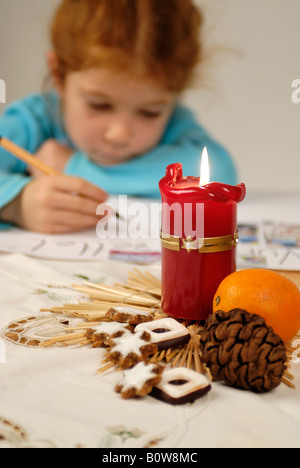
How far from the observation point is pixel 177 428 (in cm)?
31

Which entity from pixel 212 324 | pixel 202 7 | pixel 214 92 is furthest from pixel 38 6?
pixel 212 324

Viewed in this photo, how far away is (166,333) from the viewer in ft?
1.32

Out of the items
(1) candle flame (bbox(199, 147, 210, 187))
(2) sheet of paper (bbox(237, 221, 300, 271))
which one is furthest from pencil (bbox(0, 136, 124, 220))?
(1) candle flame (bbox(199, 147, 210, 187))

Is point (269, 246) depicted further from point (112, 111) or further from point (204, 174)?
point (112, 111)

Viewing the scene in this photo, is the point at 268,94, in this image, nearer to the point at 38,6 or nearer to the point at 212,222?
the point at 38,6

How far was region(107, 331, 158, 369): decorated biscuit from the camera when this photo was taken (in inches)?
Answer: 14.7

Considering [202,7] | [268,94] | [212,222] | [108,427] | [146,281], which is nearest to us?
[108,427]

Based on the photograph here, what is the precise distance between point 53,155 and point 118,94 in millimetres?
304

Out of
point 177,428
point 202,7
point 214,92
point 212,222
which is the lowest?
point 177,428

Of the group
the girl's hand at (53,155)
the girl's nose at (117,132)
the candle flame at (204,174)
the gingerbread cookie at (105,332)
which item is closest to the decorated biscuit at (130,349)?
the gingerbread cookie at (105,332)

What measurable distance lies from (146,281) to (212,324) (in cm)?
20

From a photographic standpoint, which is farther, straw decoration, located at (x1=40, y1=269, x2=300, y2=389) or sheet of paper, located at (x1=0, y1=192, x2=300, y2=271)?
sheet of paper, located at (x1=0, y1=192, x2=300, y2=271)

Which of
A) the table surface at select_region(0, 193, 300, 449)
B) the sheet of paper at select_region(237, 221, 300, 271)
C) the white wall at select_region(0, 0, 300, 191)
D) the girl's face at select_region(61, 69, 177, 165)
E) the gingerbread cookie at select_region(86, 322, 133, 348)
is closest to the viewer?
the table surface at select_region(0, 193, 300, 449)

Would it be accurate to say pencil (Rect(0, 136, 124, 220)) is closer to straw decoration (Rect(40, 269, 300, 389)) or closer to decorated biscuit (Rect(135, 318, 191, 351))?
straw decoration (Rect(40, 269, 300, 389))
